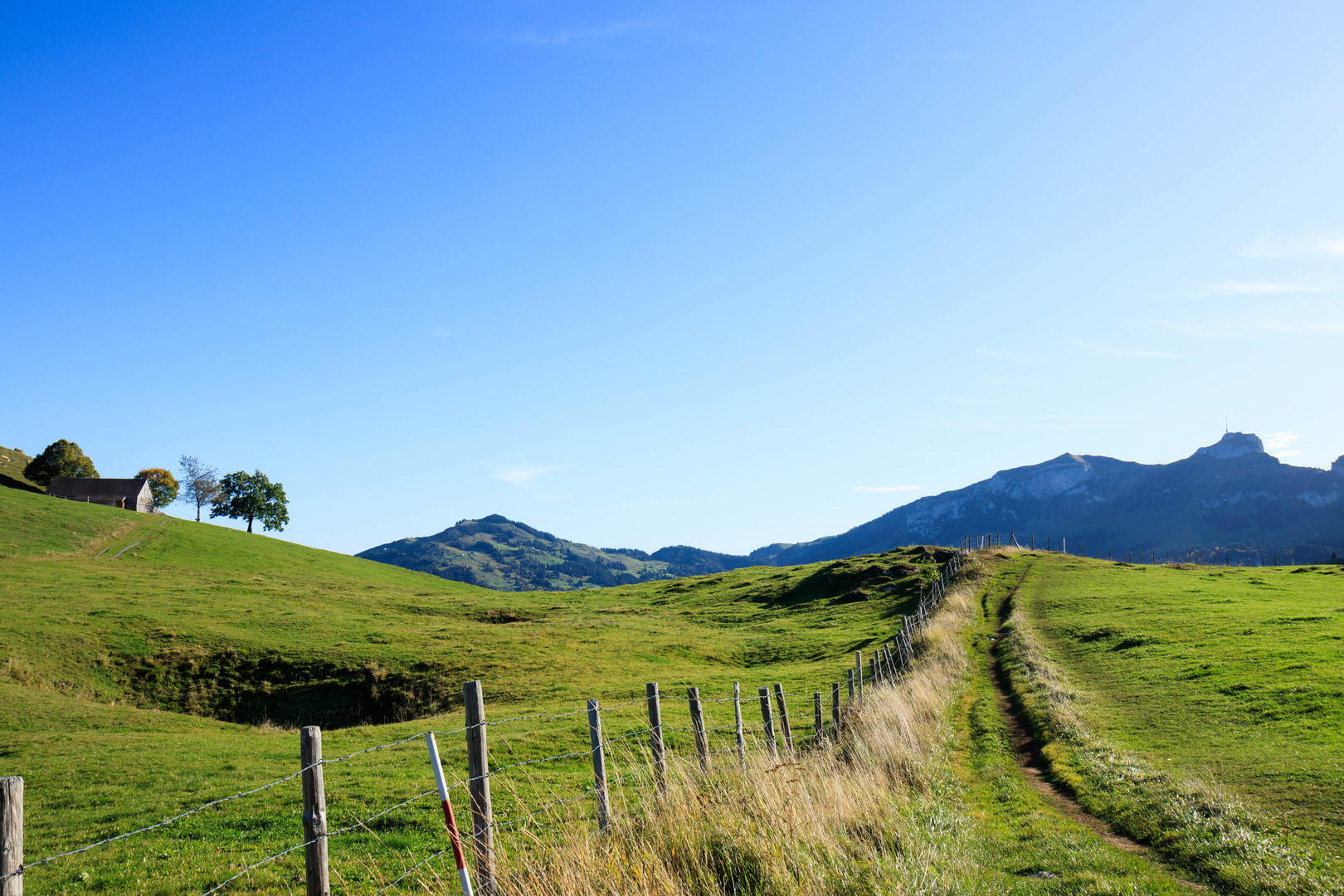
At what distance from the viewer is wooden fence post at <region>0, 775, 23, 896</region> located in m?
3.75

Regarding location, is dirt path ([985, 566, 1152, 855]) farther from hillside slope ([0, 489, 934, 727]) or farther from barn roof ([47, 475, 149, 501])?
barn roof ([47, 475, 149, 501])

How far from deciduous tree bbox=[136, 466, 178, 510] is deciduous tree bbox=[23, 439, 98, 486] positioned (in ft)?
37.5

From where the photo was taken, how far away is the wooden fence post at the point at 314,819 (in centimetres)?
523

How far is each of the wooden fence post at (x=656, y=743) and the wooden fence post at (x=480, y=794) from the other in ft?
6.63

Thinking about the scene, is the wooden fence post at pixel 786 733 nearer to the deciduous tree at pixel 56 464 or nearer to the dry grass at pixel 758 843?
the dry grass at pixel 758 843

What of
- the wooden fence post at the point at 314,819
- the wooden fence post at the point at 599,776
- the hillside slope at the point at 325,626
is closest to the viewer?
the wooden fence post at the point at 314,819

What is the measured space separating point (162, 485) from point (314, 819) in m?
152

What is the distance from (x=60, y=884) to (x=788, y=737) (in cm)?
1100

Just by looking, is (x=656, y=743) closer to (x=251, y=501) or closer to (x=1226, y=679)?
(x=1226, y=679)

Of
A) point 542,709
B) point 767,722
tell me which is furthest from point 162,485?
point 767,722

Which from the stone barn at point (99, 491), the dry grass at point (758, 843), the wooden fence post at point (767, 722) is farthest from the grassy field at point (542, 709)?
the stone barn at point (99, 491)

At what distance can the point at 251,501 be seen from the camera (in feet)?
393

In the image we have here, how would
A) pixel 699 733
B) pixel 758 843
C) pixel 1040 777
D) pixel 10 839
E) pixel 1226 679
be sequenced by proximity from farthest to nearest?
1. pixel 1226 679
2. pixel 1040 777
3. pixel 699 733
4. pixel 758 843
5. pixel 10 839

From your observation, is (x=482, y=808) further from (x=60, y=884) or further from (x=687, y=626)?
(x=687, y=626)
